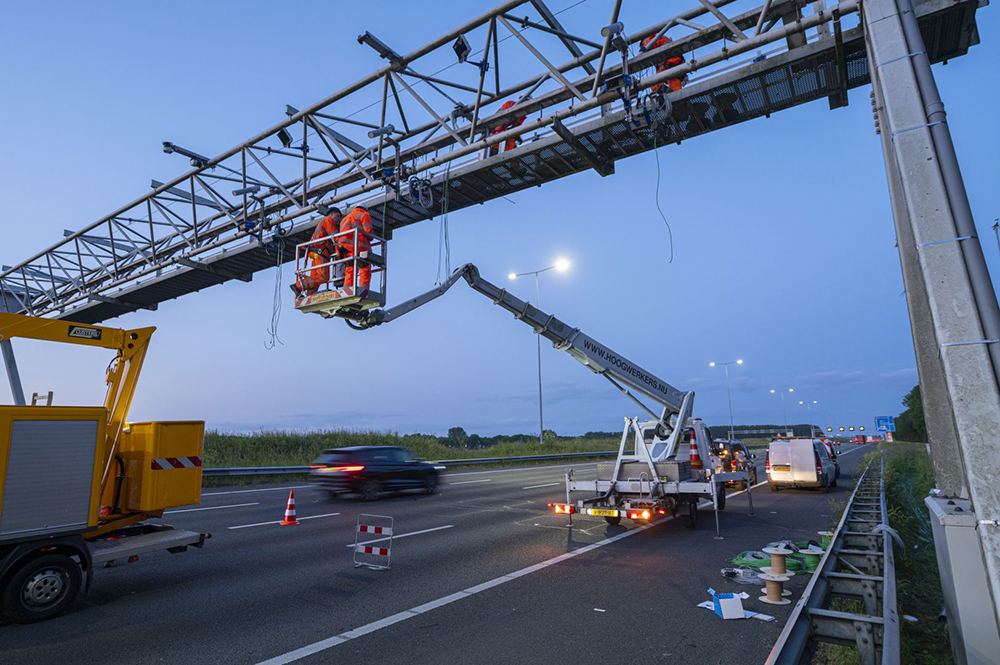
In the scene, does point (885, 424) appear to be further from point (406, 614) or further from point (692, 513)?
point (406, 614)

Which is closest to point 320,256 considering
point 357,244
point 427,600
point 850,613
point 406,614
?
point 357,244

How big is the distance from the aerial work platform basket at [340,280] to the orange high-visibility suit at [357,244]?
2cm

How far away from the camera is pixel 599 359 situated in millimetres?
12500

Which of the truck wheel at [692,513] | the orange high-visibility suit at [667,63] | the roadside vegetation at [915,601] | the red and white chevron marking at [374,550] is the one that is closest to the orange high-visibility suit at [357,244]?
the red and white chevron marking at [374,550]

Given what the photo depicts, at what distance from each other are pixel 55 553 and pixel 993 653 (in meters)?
8.37

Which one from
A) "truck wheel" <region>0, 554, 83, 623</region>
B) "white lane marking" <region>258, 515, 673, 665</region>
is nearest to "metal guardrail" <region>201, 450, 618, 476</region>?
"truck wheel" <region>0, 554, 83, 623</region>

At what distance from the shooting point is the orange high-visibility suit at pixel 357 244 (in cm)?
962

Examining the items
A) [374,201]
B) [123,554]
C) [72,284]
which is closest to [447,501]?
[374,201]

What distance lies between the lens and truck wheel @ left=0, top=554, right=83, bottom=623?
564 centimetres

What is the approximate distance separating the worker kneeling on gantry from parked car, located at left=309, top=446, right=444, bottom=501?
21.6 feet

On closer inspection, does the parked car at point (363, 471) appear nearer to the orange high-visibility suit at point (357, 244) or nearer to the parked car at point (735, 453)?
the orange high-visibility suit at point (357, 244)

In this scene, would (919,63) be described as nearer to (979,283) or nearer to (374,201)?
(979,283)

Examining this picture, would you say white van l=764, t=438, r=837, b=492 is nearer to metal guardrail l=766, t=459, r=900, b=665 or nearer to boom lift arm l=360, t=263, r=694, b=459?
boom lift arm l=360, t=263, r=694, b=459

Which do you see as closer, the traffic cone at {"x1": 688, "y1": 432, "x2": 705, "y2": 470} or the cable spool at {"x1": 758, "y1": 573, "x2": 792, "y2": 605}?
the cable spool at {"x1": 758, "y1": 573, "x2": 792, "y2": 605}
